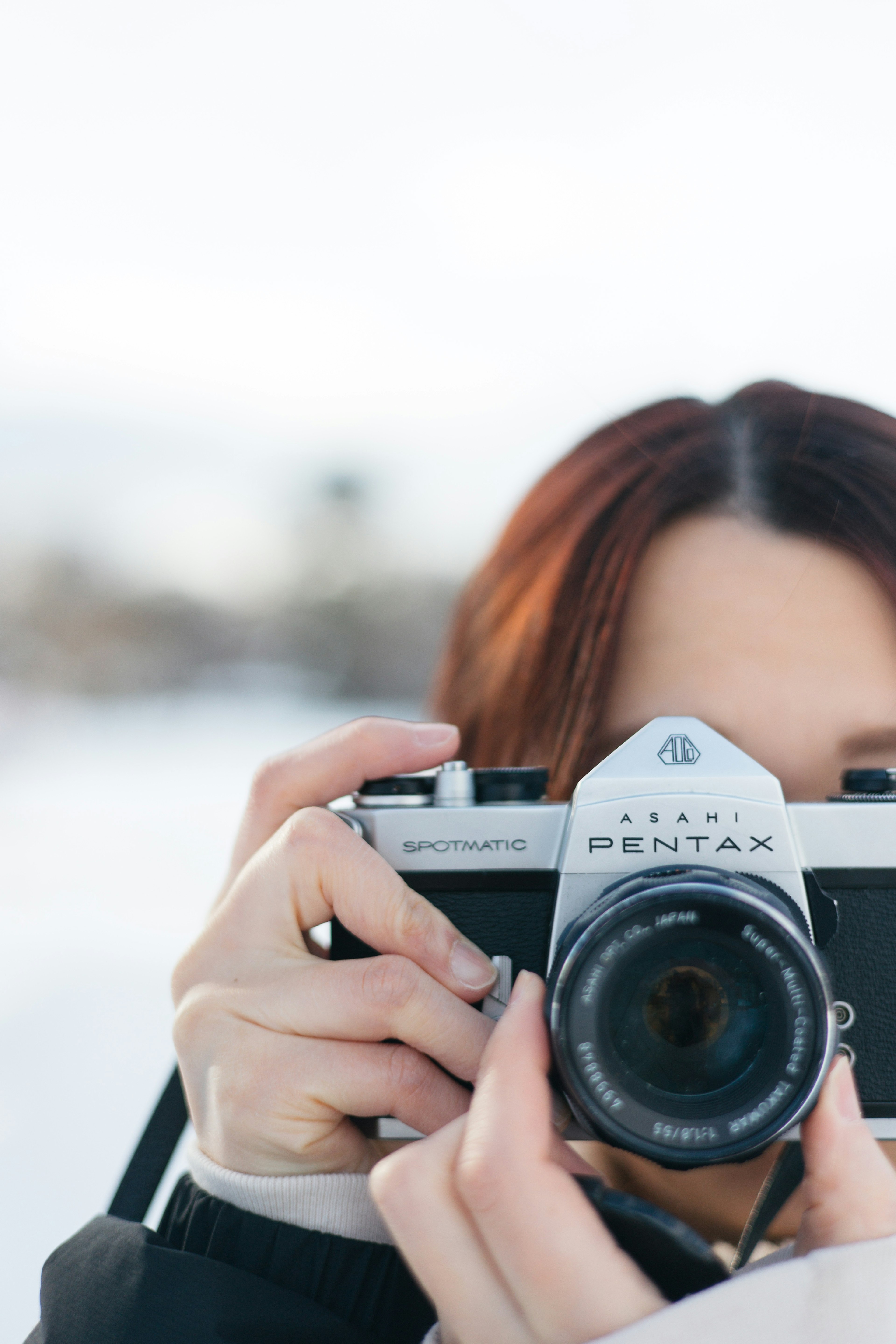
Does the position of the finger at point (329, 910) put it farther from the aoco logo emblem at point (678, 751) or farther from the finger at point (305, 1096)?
the aoco logo emblem at point (678, 751)

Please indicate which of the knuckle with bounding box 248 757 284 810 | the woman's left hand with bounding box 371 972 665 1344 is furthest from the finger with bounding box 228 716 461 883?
the woman's left hand with bounding box 371 972 665 1344

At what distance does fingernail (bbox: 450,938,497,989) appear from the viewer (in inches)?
21.1

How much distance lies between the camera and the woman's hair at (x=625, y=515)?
0.72 m

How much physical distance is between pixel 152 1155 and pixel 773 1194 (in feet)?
1.22

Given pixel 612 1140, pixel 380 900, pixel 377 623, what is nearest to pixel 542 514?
pixel 380 900

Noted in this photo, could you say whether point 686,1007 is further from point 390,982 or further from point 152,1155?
point 152,1155

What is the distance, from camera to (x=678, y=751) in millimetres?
545

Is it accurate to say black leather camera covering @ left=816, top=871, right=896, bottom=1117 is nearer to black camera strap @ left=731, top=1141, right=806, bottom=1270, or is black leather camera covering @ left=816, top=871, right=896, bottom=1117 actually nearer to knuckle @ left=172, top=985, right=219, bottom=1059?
black camera strap @ left=731, top=1141, right=806, bottom=1270

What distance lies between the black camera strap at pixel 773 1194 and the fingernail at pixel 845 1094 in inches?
4.0

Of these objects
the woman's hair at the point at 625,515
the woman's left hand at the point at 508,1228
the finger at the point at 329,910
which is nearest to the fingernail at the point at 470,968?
the finger at the point at 329,910

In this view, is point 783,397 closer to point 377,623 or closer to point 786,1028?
point 786,1028

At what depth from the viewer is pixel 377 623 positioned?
214 inches

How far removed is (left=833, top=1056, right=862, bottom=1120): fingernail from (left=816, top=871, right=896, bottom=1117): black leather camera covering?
0.12 metres

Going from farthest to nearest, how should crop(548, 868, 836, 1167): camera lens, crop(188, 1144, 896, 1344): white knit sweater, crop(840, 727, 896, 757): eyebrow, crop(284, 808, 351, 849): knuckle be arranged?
crop(840, 727, 896, 757): eyebrow → crop(284, 808, 351, 849): knuckle → crop(548, 868, 836, 1167): camera lens → crop(188, 1144, 896, 1344): white knit sweater
